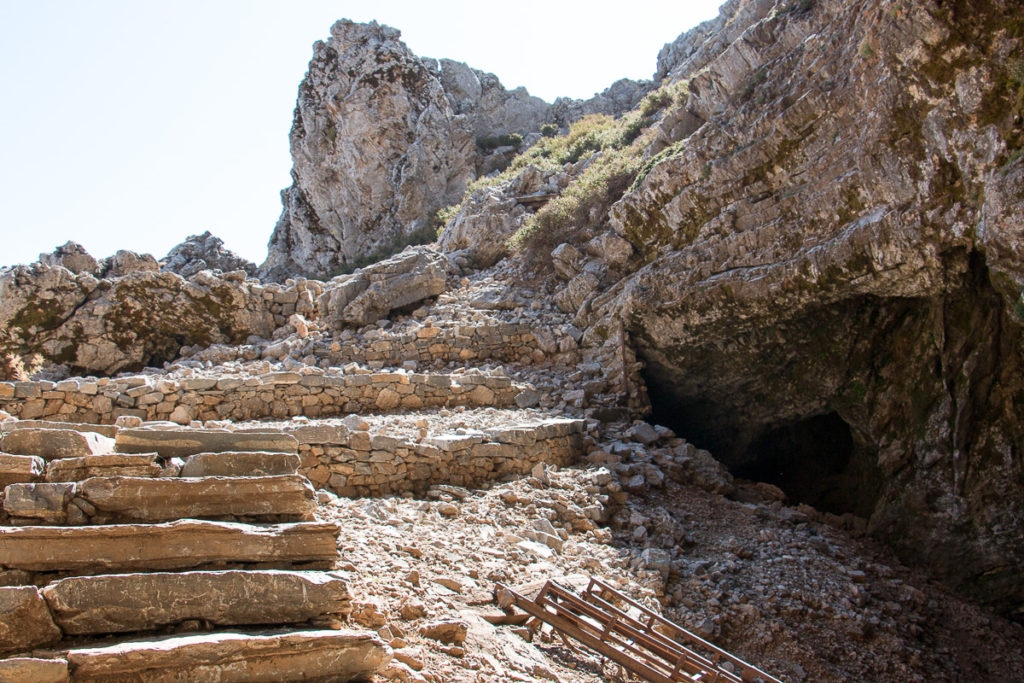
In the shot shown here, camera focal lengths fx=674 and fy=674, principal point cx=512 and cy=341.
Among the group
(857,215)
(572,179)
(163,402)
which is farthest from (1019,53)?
(572,179)

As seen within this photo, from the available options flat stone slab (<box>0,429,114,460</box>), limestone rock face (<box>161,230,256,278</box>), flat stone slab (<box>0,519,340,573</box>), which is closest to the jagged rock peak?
limestone rock face (<box>161,230,256,278</box>)

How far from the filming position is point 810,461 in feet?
36.7

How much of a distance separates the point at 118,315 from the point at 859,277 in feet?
45.6

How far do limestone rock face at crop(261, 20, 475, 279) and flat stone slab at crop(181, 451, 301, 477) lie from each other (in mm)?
22100

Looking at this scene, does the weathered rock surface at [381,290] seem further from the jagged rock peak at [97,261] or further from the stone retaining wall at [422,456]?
the stone retaining wall at [422,456]

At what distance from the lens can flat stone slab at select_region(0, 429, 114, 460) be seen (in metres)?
4.77

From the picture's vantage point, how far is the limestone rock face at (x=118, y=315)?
45.0 feet

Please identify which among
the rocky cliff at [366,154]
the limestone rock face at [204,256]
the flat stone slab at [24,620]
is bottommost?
the flat stone slab at [24,620]

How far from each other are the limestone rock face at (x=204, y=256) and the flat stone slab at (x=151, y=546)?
22986 millimetres

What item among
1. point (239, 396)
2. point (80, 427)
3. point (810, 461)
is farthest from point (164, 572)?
point (810, 461)

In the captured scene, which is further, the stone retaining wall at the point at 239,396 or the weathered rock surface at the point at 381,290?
the weathered rock surface at the point at 381,290

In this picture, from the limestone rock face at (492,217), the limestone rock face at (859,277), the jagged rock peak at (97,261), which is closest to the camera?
the limestone rock face at (859,277)

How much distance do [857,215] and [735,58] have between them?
537 centimetres

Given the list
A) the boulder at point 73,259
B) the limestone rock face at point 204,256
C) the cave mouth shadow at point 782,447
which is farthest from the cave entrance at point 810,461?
the limestone rock face at point 204,256
